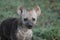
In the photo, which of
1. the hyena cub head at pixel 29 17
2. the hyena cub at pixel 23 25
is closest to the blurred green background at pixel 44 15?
the hyena cub at pixel 23 25

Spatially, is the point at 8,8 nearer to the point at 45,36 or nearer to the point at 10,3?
the point at 10,3

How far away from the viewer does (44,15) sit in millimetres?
9945

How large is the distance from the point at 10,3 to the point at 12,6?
0.87 ft

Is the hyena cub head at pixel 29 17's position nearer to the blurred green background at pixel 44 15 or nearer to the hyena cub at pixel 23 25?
the hyena cub at pixel 23 25

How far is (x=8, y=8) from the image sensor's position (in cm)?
1038

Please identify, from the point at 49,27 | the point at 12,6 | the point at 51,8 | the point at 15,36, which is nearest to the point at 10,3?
the point at 12,6

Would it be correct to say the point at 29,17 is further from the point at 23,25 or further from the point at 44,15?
the point at 44,15

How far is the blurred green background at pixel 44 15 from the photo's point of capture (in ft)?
28.1

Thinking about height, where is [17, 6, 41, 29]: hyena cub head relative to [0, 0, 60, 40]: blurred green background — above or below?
above

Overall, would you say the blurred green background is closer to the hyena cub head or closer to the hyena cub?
the hyena cub

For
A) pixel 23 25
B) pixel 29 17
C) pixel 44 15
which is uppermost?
pixel 29 17

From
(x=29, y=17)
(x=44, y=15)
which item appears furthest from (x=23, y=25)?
(x=44, y=15)

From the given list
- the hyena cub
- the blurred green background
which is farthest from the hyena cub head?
the blurred green background

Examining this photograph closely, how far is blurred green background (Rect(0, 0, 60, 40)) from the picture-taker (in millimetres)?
8578
